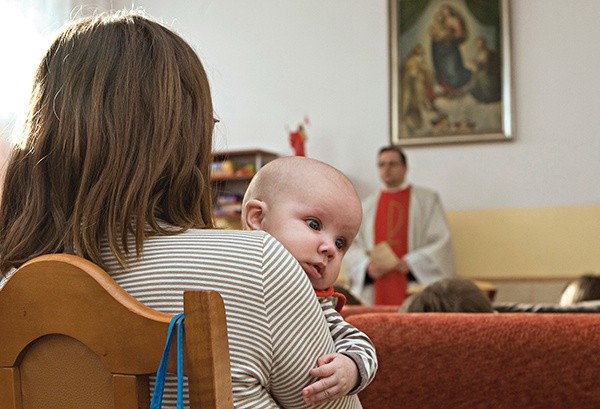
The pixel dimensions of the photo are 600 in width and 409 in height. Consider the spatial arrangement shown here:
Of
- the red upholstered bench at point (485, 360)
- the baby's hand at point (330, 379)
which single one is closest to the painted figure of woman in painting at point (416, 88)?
the red upholstered bench at point (485, 360)

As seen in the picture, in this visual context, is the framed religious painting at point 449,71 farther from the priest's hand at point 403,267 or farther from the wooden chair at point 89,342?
the wooden chair at point 89,342

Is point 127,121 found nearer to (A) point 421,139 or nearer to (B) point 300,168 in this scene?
(B) point 300,168

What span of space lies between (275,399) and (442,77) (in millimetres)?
7165

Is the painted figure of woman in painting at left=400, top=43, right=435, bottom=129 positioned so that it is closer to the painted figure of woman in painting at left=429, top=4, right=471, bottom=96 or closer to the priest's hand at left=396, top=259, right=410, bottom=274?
the painted figure of woman in painting at left=429, top=4, right=471, bottom=96

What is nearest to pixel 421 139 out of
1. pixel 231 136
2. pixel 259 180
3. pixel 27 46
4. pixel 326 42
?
pixel 326 42

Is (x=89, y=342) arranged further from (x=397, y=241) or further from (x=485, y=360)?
(x=397, y=241)

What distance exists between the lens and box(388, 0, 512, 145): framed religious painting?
812 cm

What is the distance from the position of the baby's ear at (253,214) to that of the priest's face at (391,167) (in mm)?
6189

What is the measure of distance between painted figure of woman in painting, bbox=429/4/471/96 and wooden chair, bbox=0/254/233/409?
725 centimetres

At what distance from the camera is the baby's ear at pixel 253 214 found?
5.52ft

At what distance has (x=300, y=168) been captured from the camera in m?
1.71

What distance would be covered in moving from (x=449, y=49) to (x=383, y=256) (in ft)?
6.58

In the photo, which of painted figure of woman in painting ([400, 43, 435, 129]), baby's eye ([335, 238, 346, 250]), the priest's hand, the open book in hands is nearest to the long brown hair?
baby's eye ([335, 238, 346, 250])

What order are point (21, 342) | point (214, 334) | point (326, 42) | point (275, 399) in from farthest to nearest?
point (326, 42) < point (275, 399) < point (21, 342) < point (214, 334)
